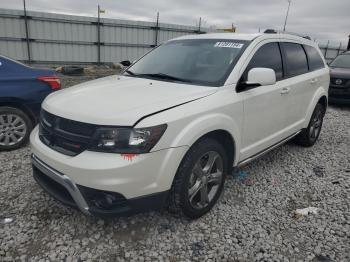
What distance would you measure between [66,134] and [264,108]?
2168mm

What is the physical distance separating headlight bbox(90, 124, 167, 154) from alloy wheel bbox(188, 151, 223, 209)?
0.60m

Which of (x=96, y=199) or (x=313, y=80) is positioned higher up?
(x=313, y=80)

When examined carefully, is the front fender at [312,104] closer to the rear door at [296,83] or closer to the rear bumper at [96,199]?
the rear door at [296,83]

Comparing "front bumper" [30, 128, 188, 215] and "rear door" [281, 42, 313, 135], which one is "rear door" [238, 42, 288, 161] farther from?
"front bumper" [30, 128, 188, 215]

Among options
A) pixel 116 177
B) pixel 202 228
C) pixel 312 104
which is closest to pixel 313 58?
pixel 312 104

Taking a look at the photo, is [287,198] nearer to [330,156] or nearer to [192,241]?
[192,241]

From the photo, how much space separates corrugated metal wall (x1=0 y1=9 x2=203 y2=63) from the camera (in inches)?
523

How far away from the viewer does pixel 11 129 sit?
445 cm

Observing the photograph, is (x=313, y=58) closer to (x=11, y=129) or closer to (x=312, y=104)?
(x=312, y=104)

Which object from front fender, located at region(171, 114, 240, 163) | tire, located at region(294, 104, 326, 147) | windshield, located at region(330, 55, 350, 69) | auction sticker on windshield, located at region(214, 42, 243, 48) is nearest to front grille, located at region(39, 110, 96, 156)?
front fender, located at region(171, 114, 240, 163)

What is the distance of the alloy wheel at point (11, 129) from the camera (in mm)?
4379

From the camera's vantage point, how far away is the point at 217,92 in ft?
9.50

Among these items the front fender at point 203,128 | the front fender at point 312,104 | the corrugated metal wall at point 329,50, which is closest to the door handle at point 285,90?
the front fender at point 312,104

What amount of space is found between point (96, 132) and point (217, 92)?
1214mm
